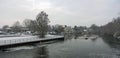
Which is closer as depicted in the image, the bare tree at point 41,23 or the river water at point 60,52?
the river water at point 60,52

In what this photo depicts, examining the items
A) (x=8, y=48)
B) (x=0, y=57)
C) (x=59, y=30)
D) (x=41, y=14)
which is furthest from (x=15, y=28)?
(x=0, y=57)

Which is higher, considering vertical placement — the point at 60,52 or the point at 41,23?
the point at 41,23

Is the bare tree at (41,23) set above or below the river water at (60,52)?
above

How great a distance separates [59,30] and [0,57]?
342 ft

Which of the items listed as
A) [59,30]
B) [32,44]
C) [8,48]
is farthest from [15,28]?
[8,48]

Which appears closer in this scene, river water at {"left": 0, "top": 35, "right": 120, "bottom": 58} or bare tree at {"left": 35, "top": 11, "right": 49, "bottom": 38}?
river water at {"left": 0, "top": 35, "right": 120, "bottom": 58}

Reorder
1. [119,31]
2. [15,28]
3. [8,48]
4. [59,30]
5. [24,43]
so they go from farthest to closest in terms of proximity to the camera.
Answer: [59,30] → [15,28] → [119,31] → [24,43] → [8,48]

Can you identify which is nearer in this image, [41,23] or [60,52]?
[60,52]

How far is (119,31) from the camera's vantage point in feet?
278

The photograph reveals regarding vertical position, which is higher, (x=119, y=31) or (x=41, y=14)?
(x=41, y=14)

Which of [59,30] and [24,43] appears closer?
[24,43]

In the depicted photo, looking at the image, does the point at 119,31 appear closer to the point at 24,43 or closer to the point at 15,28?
the point at 24,43

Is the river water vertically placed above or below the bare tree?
below

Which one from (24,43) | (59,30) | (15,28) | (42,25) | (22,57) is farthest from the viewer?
(59,30)
